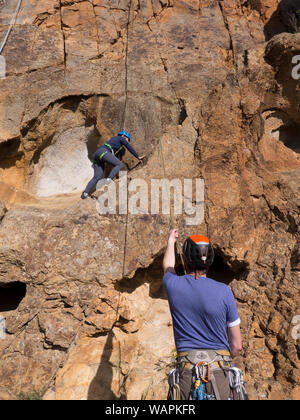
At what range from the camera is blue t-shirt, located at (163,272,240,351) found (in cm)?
289

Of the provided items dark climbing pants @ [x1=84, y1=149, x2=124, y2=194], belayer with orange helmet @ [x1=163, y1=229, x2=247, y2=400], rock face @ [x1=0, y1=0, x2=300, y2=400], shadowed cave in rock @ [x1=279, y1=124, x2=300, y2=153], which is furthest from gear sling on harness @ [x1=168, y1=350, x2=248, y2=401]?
shadowed cave in rock @ [x1=279, y1=124, x2=300, y2=153]

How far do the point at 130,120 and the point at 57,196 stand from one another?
2151mm

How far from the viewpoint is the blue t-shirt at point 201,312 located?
9.48ft

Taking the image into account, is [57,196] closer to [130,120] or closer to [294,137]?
[130,120]

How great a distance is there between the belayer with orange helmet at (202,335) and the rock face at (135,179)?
1.26m

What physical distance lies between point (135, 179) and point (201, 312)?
12.7 feet

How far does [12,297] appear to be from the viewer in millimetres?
6801

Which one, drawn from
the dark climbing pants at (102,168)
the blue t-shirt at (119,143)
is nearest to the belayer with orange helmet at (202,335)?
the dark climbing pants at (102,168)

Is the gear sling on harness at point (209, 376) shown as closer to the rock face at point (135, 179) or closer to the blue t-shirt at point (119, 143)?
the rock face at point (135, 179)

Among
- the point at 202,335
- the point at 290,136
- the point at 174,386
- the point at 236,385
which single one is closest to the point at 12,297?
the point at 174,386

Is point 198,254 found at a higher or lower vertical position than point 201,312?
higher

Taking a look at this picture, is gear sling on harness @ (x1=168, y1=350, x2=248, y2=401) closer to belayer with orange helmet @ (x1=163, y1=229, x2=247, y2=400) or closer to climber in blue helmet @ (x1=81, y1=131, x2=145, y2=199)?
belayer with orange helmet @ (x1=163, y1=229, x2=247, y2=400)

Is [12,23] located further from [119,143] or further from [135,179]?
[135,179]

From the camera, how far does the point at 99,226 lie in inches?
241
